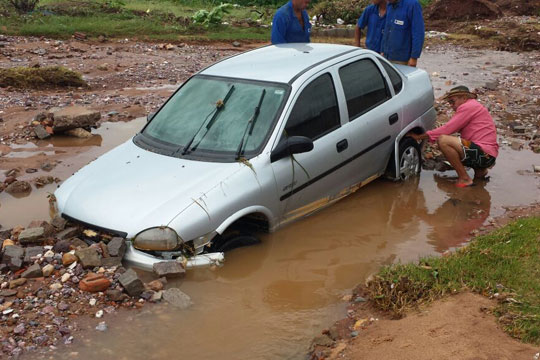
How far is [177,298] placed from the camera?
515 cm

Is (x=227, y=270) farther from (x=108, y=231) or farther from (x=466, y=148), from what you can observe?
(x=466, y=148)

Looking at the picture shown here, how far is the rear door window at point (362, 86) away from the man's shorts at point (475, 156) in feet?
4.25

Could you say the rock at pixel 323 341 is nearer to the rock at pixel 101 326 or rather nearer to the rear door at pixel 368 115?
the rock at pixel 101 326

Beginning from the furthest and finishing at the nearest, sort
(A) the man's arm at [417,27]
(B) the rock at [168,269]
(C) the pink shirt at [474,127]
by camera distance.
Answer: (A) the man's arm at [417,27] → (C) the pink shirt at [474,127] → (B) the rock at [168,269]

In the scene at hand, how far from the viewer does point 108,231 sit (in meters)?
5.39

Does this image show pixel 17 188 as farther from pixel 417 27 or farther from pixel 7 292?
pixel 417 27

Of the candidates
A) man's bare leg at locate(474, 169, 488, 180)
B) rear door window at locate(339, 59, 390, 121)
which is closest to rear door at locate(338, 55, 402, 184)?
rear door window at locate(339, 59, 390, 121)

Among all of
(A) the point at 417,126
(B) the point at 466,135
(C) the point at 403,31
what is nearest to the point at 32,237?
(A) the point at 417,126

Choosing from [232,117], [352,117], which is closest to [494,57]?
[352,117]

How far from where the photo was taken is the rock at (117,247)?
5203 millimetres

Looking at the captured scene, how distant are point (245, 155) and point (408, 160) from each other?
9.13 feet

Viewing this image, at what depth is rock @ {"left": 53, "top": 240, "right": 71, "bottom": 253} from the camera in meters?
5.47

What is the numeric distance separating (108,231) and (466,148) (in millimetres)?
4651

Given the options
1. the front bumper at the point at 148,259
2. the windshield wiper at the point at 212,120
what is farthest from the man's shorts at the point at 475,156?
the front bumper at the point at 148,259
